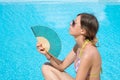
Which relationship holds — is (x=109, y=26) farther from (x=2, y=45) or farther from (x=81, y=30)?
(x=81, y=30)

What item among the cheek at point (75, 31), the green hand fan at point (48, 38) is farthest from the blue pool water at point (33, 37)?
the cheek at point (75, 31)

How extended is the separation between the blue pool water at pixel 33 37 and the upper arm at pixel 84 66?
85.3 inches

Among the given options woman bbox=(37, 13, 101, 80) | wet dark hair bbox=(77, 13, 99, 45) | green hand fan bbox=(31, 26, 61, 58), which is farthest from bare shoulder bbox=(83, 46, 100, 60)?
green hand fan bbox=(31, 26, 61, 58)

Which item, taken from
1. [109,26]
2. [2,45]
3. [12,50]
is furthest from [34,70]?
[109,26]

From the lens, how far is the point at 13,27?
7.89 m

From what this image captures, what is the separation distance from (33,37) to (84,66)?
13.3ft

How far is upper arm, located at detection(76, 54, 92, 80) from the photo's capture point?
3.27 meters

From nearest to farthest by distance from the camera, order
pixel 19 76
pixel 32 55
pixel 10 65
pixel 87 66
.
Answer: pixel 87 66
pixel 19 76
pixel 10 65
pixel 32 55

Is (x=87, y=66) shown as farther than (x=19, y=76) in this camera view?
No

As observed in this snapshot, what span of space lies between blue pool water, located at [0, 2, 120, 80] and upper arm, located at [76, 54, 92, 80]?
7.11ft

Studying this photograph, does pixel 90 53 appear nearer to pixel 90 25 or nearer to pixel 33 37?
pixel 90 25

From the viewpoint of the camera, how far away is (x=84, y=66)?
3.29 m

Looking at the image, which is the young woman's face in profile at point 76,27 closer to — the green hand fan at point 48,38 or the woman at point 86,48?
the woman at point 86,48

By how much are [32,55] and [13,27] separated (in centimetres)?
174
